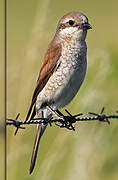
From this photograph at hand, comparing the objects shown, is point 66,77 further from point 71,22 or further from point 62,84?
point 71,22

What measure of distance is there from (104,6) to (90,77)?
4.39 metres

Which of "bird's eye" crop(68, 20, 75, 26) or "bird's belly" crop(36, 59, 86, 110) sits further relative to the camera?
"bird's eye" crop(68, 20, 75, 26)

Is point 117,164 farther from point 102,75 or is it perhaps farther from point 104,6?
point 104,6

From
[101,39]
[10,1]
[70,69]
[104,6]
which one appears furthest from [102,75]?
[104,6]

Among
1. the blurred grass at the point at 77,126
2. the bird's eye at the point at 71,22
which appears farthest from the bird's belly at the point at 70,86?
the bird's eye at the point at 71,22

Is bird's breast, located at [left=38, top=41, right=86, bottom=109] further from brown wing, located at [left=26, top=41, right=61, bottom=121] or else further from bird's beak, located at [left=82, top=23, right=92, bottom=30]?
bird's beak, located at [left=82, top=23, right=92, bottom=30]

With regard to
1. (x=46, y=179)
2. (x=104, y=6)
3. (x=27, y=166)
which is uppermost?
(x=104, y=6)

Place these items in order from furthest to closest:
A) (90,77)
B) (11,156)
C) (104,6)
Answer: (104,6) → (90,77) → (11,156)

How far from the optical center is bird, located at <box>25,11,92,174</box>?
3.75 meters

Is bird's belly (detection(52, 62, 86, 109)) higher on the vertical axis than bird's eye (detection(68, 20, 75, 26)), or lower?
lower

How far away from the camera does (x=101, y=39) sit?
7996 millimetres

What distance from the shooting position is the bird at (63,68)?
375cm

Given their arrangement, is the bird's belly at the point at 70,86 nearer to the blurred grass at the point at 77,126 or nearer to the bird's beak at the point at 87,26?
the blurred grass at the point at 77,126

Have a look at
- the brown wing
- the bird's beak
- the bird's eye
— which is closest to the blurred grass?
the brown wing
